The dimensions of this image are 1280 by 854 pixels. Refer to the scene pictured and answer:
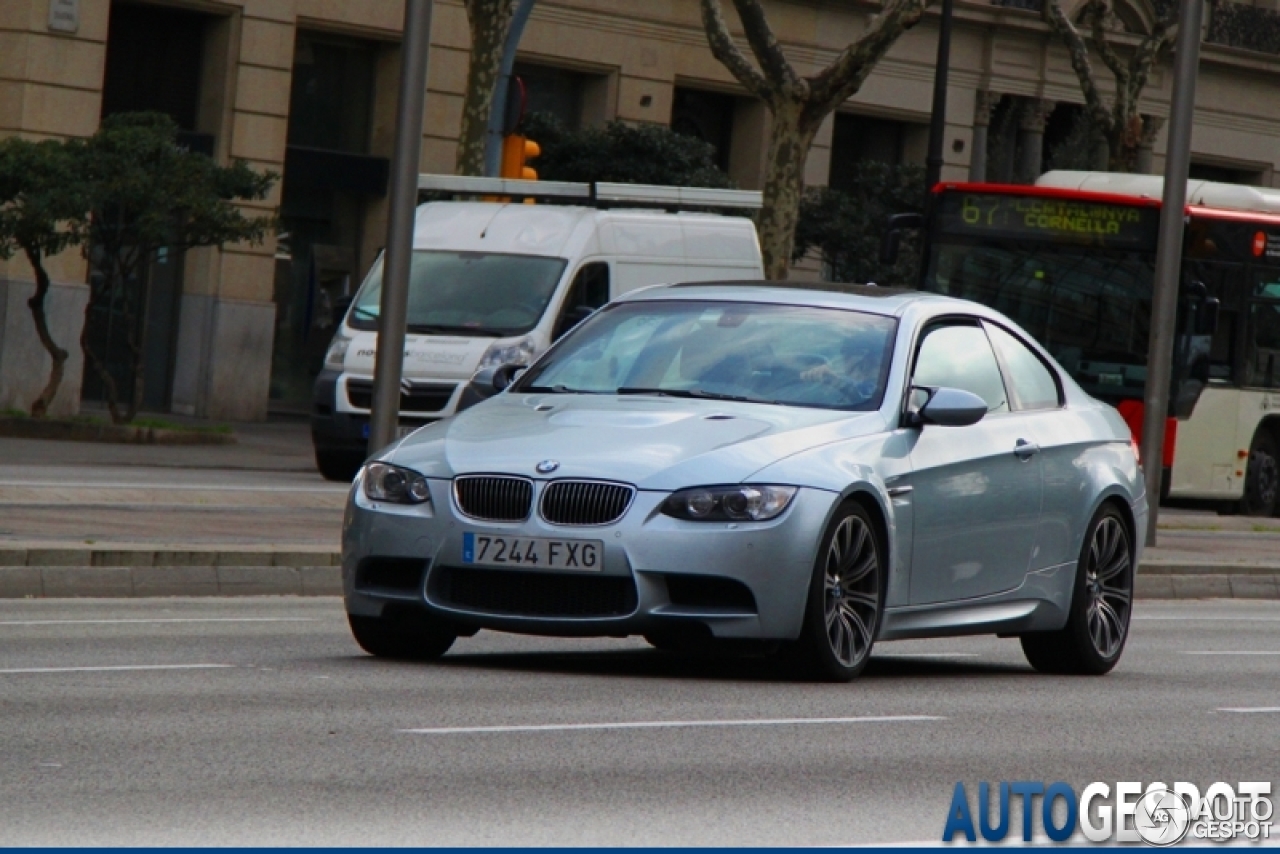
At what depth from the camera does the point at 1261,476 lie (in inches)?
1102

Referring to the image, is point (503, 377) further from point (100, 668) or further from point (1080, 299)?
point (1080, 299)

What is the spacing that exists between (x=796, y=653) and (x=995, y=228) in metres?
17.0

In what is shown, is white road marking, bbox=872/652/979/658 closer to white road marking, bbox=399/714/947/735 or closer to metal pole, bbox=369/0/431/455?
white road marking, bbox=399/714/947/735

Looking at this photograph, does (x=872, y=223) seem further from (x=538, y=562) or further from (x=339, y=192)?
(x=538, y=562)

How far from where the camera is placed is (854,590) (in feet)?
32.0

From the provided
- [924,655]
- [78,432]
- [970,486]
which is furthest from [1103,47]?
[970,486]

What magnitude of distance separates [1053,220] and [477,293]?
6.29 m

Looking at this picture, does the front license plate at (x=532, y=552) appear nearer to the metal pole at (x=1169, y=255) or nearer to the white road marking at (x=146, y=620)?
the white road marking at (x=146, y=620)

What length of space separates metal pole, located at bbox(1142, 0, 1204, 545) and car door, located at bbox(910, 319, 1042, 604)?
36.9 feet

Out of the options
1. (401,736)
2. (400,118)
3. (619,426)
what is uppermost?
(400,118)

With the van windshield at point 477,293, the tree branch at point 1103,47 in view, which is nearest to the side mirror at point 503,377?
the van windshield at point 477,293

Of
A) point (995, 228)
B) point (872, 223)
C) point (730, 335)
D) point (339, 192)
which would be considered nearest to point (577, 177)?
point (339, 192)

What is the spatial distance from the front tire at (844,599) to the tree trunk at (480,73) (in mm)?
19761

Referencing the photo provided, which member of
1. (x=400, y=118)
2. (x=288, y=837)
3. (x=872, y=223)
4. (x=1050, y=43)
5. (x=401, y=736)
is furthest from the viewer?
(x=1050, y=43)
